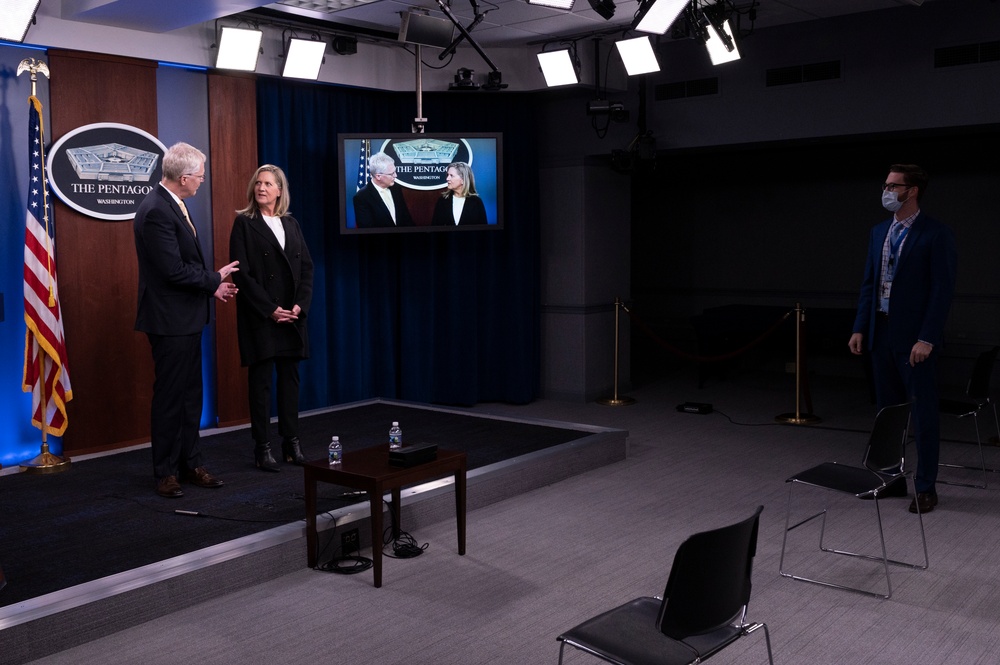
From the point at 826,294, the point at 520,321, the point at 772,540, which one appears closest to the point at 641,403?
the point at 520,321

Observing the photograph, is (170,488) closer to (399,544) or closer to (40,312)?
(399,544)

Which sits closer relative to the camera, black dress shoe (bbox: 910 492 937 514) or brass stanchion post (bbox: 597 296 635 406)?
black dress shoe (bbox: 910 492 937 514)

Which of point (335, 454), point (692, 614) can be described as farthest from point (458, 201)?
point (692, 614)

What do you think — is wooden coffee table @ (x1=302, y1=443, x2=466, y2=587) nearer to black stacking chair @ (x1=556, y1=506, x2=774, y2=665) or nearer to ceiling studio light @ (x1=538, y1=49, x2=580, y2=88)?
black stacking chair @ (x1=556, y1=506, x2=774, y2=665)

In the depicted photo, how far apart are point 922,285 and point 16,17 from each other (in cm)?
471

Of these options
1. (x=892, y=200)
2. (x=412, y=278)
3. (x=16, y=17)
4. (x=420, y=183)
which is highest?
(x=16, y=17)

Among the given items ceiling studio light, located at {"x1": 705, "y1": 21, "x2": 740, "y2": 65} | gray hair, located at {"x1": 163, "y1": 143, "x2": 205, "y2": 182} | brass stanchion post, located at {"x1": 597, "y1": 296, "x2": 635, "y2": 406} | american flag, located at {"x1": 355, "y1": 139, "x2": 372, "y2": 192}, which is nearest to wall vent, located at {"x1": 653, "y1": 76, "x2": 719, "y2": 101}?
ceiling studio light, located at {"x1": 705, "y1": 21, "x2": 740, "y2": 65}

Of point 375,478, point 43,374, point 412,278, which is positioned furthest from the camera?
point 412,278

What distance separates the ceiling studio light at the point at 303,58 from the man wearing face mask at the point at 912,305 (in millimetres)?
4025

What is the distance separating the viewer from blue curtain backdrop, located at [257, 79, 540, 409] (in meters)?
7.42

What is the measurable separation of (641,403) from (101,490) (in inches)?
187

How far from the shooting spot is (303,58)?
685cm

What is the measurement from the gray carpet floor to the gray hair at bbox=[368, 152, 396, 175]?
2.91 m

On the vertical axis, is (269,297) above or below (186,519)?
above
